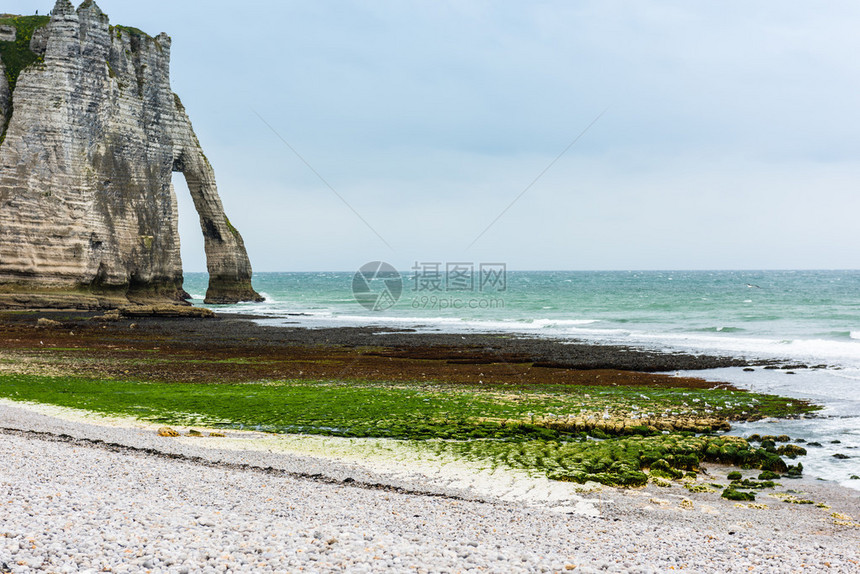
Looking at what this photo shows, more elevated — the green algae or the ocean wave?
the ocean wave

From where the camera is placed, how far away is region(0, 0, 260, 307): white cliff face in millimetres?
46969

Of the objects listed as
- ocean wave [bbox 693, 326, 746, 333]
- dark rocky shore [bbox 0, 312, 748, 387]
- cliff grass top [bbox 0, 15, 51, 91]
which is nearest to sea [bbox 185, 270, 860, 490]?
ocean wave [bbox 693, 326, 746, 333]

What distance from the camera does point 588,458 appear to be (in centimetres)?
1247

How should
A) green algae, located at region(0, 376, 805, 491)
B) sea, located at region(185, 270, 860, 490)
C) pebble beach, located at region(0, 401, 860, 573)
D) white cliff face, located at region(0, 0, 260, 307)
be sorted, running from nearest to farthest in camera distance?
pebble beach, located at region(0, 401, 860, 573)
green algae, located at region(0, 376, 805, 491)
sea, located at region(185, 270, 860, 490)
white cliff face, located at region(0, 0, 260, 307)

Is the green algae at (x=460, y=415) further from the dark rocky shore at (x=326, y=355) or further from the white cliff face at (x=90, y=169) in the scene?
the white cliff face at (x=90, y=169)

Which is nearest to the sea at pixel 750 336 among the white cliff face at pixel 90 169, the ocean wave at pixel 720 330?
the ocean wave at pixel 720 330

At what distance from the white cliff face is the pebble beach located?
40.7 metres

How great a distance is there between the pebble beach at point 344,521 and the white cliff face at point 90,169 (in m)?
40.7

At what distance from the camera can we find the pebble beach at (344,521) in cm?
644

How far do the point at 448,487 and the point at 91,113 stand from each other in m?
49.8

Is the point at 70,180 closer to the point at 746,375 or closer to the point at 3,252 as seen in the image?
the point at 3,252

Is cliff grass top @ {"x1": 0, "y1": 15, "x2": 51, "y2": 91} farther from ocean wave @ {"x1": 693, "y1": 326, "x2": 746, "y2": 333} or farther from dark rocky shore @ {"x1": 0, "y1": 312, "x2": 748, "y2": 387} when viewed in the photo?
ocean wave @ {"x1": 693, "y1": 326, "x2": 746, "y2": 333}

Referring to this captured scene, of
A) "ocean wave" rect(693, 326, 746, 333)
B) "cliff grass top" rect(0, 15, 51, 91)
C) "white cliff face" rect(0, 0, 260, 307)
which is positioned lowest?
"ocean wave" rect(693, 326, 746, 333)

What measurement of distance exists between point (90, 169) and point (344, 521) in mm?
49970
